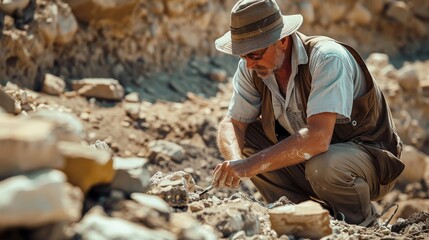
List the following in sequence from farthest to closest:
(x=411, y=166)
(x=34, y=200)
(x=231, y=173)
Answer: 1. (x=411, y=166)
2. (x=231, y=173)
3. (x=34, y=200)

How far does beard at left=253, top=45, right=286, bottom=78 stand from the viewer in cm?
414

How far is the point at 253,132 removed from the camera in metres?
4.82

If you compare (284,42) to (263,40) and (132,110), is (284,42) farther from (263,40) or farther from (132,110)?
(132,110)

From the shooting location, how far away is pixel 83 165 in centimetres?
252

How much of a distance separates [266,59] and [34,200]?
7.35ft

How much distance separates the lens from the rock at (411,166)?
7.53m

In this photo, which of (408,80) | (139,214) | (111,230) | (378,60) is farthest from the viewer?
(378,60)

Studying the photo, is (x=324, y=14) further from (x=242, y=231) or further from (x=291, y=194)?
(x=242, y=231)

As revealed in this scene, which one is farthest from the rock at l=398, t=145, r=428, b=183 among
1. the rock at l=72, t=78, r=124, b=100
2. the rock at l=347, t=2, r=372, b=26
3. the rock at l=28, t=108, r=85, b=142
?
the rock at l=28, t=108, r=85, b=142

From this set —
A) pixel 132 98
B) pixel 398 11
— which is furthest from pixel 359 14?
pixel 132 98

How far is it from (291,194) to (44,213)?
9.30 ft

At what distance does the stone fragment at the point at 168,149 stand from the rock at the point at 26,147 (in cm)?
372

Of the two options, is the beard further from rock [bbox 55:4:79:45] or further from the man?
rock [bbox 55:4:79:45]

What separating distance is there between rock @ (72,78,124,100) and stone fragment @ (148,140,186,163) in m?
0.57
